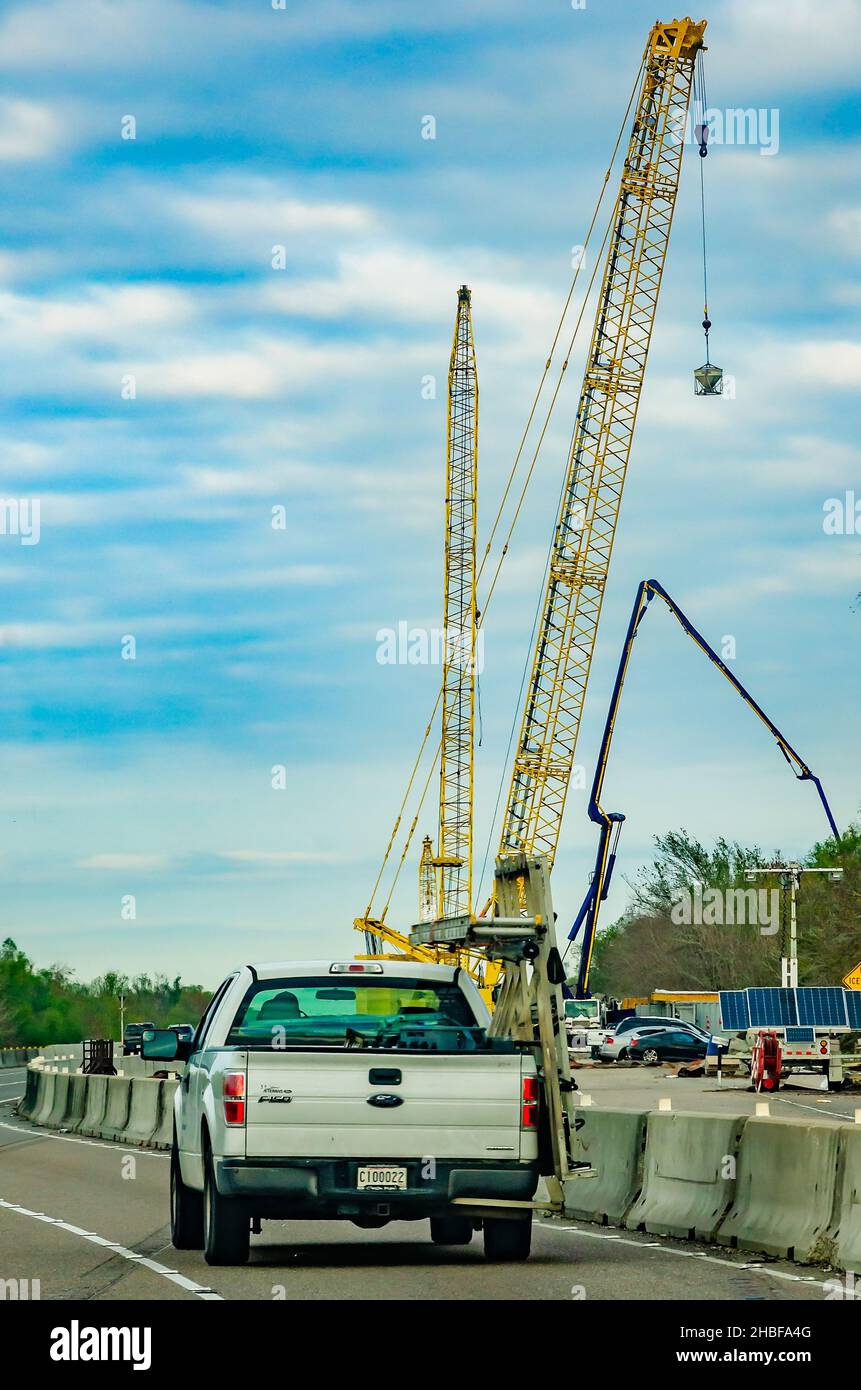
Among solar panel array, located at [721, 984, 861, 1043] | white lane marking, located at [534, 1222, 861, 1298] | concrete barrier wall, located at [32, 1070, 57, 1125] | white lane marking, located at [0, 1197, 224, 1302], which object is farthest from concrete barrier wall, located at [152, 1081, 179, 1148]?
solar panel array, located at [721, 984, 861, 1043]

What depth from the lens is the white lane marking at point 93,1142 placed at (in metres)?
29.8

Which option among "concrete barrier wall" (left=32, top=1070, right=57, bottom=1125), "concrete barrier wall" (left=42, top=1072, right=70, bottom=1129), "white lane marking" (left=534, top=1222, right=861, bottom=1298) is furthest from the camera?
"concrete barrier wall" (left=32, top=1070, right=57, bottom=1125)

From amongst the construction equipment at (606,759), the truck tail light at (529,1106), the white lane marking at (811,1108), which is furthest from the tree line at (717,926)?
the truck tail light at (529,1106)

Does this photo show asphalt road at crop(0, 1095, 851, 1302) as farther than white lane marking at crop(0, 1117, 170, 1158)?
No

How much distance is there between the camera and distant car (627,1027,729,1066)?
63562 millimetres

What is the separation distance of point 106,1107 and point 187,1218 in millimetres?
20849

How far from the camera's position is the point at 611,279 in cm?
7312

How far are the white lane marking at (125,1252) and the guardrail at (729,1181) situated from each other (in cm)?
279

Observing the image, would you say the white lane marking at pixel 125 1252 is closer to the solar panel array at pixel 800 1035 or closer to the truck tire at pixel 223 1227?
the truck tire at pixel 223 1227

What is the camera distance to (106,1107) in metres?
34.7

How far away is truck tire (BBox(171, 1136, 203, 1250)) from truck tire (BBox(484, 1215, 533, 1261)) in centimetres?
205

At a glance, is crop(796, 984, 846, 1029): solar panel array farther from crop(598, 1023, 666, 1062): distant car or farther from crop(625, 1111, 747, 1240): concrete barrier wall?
crop(625, 1111, 747, 1240): concrete barrier wall

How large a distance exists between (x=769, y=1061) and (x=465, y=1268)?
32.4 metres
